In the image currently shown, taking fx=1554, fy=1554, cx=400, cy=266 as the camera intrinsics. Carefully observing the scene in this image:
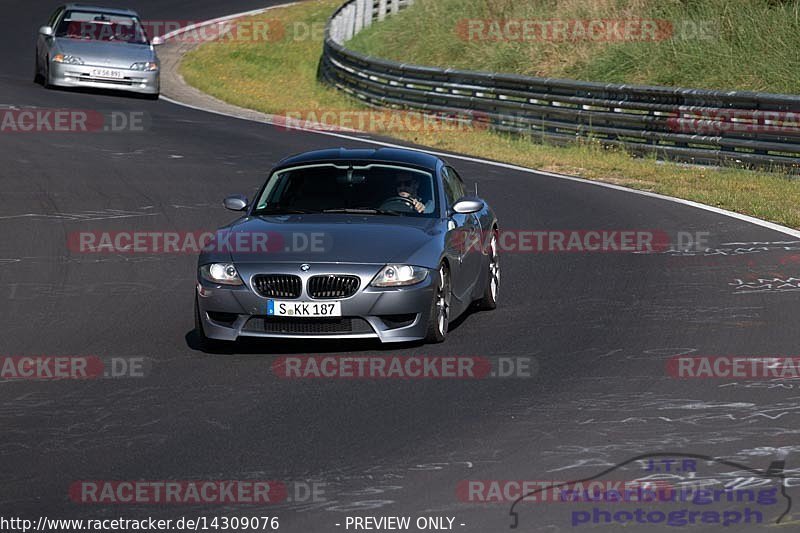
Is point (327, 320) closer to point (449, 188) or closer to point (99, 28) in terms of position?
point (449, 188)

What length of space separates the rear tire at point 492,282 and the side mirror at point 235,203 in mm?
2090

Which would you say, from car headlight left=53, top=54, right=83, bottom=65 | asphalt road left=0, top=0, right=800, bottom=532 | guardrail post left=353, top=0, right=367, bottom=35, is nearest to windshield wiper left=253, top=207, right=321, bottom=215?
asphalt road left=0, top=0, right=800, bottom=532

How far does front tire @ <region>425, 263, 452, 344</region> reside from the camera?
1080cm

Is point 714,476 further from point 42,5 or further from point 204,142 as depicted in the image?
point 42,5

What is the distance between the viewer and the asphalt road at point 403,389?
736cm

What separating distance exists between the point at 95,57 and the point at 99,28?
145cm

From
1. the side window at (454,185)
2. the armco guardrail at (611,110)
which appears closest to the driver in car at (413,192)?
the side window at (454,185)

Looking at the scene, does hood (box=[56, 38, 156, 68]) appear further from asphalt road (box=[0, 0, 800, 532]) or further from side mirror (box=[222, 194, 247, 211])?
side mirror (box=[222, 194, 247, 211])

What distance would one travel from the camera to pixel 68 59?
30.2 metres

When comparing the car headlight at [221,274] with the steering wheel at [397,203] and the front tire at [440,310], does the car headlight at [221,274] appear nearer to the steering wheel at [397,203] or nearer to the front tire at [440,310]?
the front tire at [440,310]

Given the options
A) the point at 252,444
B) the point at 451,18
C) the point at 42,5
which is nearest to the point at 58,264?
the point at 252,444

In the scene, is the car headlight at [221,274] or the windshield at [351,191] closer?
the car headlight at [221,274]

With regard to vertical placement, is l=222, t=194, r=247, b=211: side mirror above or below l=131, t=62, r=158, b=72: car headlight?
above

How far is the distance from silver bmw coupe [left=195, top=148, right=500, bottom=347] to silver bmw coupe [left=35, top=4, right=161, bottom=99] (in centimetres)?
1862
